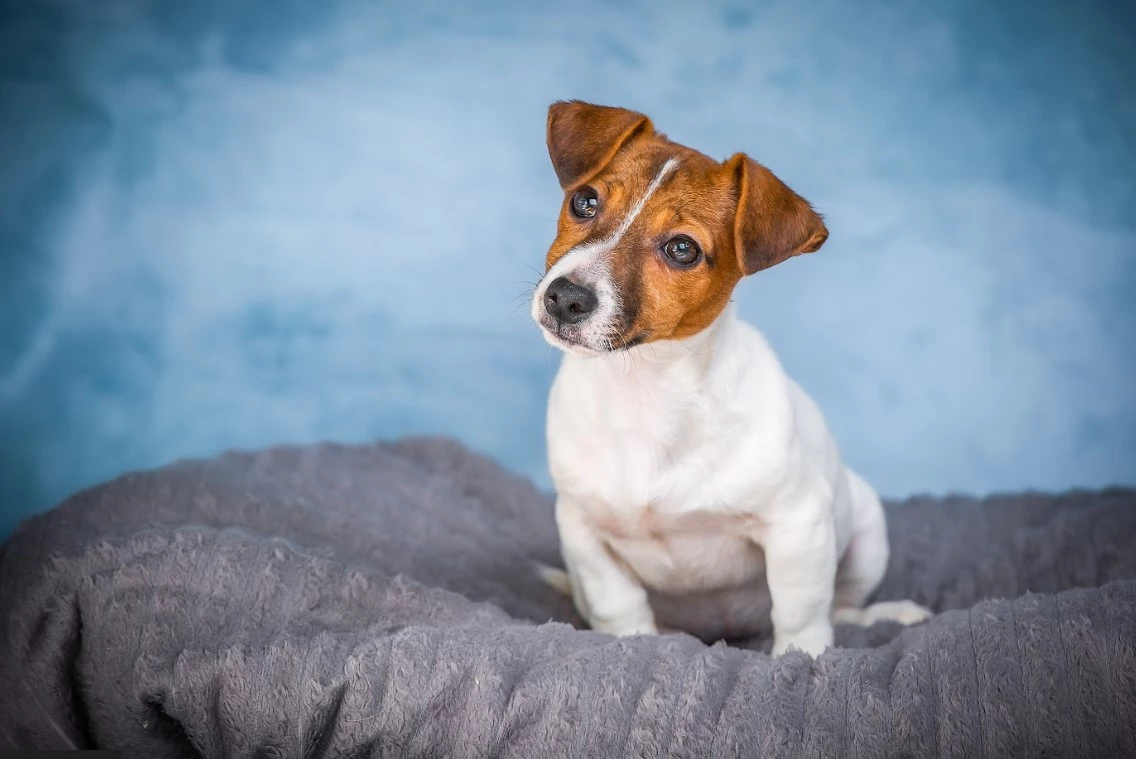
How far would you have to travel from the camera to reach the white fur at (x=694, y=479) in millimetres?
2967

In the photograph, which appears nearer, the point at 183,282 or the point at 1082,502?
the point at 1082,502

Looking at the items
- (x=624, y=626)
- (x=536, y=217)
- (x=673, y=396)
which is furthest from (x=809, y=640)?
(x=536, y=217)

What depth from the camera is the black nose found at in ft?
8.41

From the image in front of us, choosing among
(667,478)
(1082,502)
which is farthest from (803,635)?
(1082,502)

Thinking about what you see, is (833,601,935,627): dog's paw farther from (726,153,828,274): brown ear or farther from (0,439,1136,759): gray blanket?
(726,153,828,274): brown ear

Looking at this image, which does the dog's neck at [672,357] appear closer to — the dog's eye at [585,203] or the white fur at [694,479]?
the white fur at [694,479]

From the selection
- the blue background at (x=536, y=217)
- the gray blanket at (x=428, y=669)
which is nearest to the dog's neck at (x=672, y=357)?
the gray blanket at (x=428, y=669)

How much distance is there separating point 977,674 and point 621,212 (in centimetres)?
133

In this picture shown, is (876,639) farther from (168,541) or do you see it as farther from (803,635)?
(168,541)

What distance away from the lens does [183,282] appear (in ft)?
15.5

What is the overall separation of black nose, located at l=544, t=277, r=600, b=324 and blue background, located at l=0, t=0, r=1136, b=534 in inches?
95.2

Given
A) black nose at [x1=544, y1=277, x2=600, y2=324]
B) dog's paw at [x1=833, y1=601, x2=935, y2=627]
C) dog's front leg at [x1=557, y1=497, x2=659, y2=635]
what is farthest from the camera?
dog's paw at [x1=833, y1=601, x2=935, y2=627]

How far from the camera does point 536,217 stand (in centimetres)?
508

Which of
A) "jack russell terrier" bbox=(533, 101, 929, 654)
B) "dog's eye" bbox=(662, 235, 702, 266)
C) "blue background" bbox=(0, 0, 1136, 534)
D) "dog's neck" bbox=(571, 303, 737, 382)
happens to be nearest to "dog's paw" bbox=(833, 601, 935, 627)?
"jack russell terrier" bbox=(533, 101, 929, 654)
